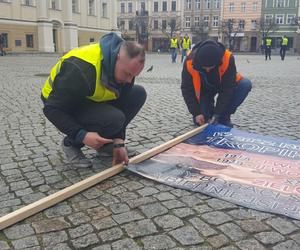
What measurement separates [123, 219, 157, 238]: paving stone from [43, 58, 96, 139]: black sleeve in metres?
0.99

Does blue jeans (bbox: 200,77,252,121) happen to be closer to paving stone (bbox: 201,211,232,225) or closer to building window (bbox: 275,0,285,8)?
paving stone (bbox: 201,211,232,225)

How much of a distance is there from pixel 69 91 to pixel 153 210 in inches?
45.6

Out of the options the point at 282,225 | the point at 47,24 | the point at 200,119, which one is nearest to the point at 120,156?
the point at 282,225

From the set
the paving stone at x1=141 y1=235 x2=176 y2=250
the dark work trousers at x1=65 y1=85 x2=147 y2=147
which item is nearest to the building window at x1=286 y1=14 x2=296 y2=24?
the dark work trousers at x1=65 y1=85 x2=147 y2=147

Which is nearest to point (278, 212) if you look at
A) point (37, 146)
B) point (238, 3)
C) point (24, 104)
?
point (37, 146)

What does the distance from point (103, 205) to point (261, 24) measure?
69.0 metres

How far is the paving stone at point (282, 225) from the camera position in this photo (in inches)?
98.3

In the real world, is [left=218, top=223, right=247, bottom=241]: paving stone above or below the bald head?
below

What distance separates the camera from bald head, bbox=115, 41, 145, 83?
292 cm

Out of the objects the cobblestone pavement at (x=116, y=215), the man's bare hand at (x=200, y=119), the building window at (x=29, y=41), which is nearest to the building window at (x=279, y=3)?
the building window at (x=29, y=41)

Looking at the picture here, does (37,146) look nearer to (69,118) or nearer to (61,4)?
(69,118)

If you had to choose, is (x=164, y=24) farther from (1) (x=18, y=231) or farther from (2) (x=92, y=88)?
(1) (x=18, y=231)

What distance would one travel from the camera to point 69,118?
3.17 m

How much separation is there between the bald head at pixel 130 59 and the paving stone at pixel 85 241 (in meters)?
1.30
